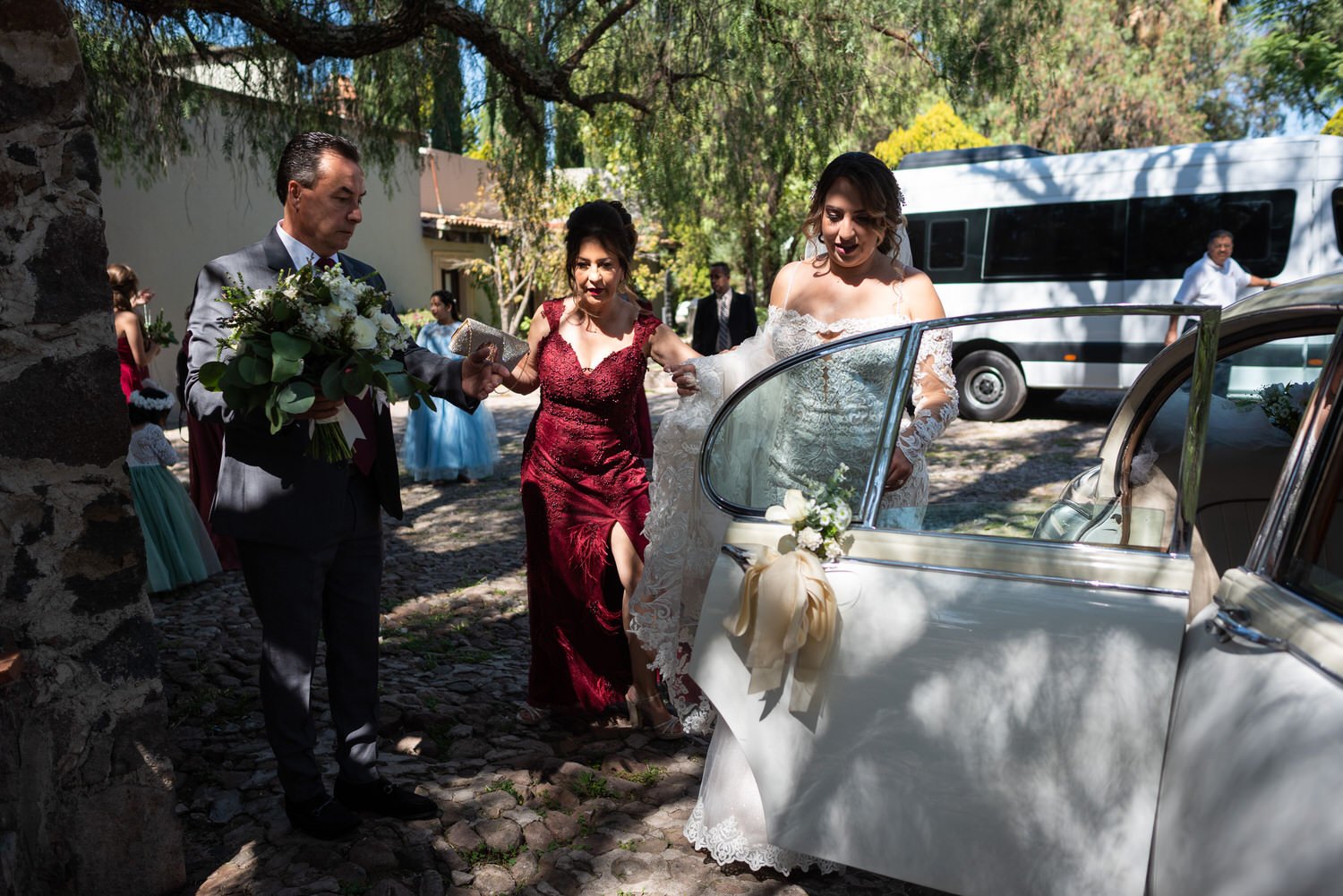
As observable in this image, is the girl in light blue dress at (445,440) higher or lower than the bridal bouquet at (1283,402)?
lower

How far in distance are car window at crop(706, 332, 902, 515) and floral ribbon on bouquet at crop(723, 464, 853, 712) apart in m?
0.09

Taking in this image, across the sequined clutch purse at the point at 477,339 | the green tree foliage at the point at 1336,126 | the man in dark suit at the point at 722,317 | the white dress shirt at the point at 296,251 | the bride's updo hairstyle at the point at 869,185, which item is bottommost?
the man in dark suit at the point at 722,317

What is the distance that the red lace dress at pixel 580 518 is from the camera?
437 centimetres

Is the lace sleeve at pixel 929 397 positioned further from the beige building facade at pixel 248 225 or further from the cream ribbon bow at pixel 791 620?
the beige building facade at pixel 248 225

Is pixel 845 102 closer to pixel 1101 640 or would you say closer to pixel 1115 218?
pixel 1115 218

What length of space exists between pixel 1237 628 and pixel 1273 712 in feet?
0.78

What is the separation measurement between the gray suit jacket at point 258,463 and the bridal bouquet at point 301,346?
0.33 feet

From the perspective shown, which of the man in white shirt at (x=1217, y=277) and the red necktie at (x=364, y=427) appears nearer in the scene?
the red necktie at (x=364, y=427)

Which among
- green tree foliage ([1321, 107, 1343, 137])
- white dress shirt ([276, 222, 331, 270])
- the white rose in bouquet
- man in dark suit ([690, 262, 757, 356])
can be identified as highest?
green tree foliage ([1321, 107, 1343, 137])

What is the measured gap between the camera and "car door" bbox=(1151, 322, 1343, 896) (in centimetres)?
158

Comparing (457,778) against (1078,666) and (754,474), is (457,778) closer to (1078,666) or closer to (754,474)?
(754,474)

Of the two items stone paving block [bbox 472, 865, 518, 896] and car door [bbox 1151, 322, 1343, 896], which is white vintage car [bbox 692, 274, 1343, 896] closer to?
car door [bbox 1151, 322, 1343, 896]

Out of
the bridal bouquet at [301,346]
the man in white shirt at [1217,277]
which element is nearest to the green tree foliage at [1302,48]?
the man in white shirt at [1217,277]

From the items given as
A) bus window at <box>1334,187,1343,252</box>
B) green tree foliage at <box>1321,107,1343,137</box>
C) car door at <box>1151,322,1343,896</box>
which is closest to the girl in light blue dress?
car door at <box>1151,322,1343,896</box>
